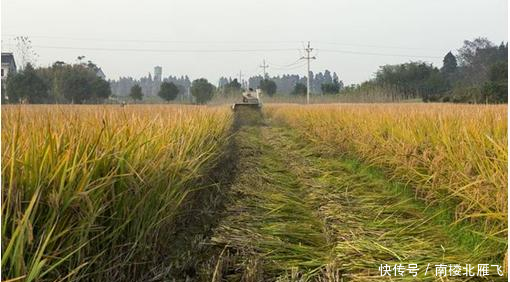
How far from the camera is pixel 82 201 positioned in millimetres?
1753

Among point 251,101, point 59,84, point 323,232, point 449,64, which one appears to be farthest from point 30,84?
point 449,64

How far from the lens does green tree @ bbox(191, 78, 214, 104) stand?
40.4 m

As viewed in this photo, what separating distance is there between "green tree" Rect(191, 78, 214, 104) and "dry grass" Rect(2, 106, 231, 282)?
125 feet

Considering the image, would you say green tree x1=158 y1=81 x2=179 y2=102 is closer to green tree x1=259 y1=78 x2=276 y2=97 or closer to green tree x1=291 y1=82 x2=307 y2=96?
green tree x1=259 y1=78 x2=276 y2=97

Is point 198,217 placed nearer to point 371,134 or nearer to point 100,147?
point 100,147

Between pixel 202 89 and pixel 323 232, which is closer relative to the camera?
pixel 323 232

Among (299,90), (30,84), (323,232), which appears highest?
(299,90)

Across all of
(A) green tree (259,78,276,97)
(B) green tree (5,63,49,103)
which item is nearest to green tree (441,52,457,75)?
(A) green tree (259,78,276,97)

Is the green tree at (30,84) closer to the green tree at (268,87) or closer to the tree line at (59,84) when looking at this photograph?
the tree line at (59,84)

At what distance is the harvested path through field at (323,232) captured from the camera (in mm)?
2373

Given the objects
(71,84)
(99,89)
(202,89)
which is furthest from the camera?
(202,89)

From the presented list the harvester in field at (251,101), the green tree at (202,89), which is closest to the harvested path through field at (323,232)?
the harvester in field at (251,101)

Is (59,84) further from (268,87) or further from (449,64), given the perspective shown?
(449,64)

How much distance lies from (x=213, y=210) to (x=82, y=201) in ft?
5.59
